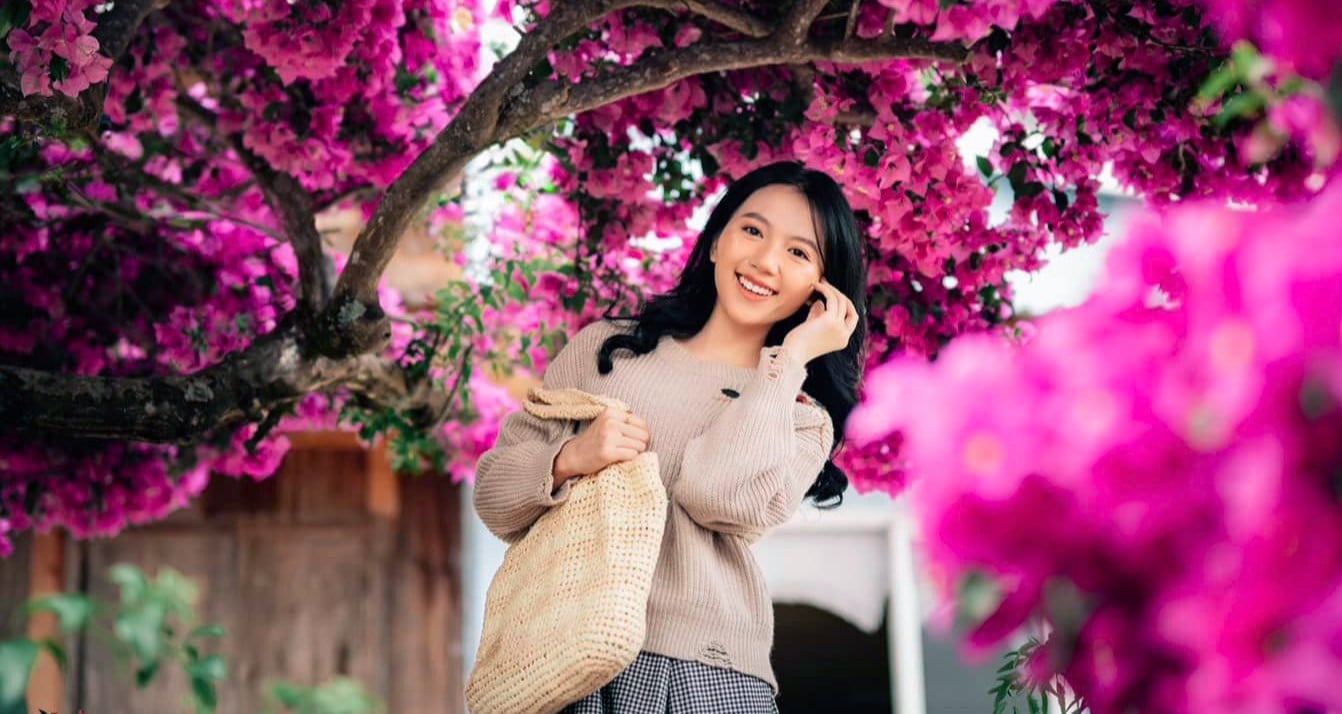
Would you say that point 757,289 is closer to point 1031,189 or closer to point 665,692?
point 665,692

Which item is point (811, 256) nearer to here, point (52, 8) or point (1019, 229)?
point (1019, 229)

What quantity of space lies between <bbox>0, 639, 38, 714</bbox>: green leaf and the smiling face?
5.59ft

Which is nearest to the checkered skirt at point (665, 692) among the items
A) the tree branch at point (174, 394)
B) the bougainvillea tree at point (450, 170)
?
the bougainvillea tree at point (450, 170)

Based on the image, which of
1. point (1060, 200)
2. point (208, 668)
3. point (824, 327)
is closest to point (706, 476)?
point (824, 327)

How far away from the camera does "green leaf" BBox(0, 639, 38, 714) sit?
0.96 m

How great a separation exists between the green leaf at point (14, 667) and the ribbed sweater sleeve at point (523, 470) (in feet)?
4.45

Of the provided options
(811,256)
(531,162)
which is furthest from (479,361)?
(811,256)


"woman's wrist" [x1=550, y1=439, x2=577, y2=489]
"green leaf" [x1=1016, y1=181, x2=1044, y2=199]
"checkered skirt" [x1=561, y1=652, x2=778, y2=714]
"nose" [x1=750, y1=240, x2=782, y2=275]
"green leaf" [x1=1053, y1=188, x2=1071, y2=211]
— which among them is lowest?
"checkered skirt" [x1=561, y1=652, x2=778, y2=714]

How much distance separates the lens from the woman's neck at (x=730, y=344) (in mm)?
2646

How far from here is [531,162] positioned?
14.0 ft

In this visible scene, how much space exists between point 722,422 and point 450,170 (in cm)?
108

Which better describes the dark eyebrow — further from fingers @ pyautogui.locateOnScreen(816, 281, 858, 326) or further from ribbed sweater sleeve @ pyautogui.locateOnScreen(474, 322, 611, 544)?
ribbed sweater sleeve @ pyautogui.locateOnScreen(474, 322, 611, 544)

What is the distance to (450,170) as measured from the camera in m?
3.12

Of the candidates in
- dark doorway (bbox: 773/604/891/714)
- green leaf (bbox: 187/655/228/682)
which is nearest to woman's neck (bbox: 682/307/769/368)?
green leaf (bbox: 187/655/228/682)
